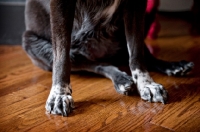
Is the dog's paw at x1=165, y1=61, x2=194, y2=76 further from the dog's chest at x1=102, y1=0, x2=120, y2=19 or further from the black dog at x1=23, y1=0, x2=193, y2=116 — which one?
the dog's chest at x1=102, y1=0, x2=120, y2=19

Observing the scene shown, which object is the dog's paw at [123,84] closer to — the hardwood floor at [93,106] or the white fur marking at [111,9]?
the hardwood floor at [93,106]

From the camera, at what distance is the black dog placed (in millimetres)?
1316

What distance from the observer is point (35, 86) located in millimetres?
1517

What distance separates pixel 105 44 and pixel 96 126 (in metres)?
0.64

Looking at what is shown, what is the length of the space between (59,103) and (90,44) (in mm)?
502

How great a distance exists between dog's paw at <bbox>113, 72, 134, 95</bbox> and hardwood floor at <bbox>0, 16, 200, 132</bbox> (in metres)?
0.03

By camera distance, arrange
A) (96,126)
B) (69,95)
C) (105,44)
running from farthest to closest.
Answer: (105,44) → (69,95) → (96,126)

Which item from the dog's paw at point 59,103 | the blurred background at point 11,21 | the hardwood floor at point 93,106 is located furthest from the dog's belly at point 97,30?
the blurred background at point 11,21

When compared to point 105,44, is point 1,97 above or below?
below

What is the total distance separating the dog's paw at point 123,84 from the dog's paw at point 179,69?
0.93 ft

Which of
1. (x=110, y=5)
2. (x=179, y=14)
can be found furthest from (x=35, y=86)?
(x=179, y=14)

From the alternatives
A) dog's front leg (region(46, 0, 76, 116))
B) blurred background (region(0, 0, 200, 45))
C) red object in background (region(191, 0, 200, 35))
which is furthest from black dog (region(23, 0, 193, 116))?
red object in background (region(191, 0, 200, 35))

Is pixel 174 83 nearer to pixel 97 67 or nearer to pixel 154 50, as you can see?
pixel 97 67

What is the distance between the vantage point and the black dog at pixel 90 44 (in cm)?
132
